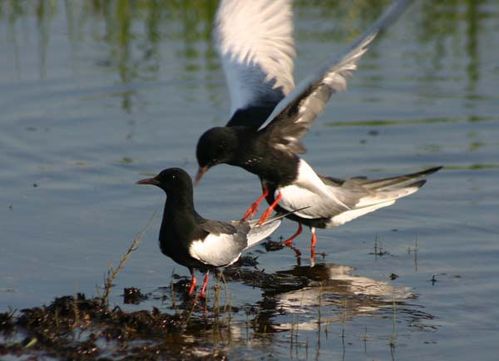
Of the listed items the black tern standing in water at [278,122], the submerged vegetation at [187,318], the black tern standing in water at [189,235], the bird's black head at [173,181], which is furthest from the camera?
the black tern standing in water at [278,122]

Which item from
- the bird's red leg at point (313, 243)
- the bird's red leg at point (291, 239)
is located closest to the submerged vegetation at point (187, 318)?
the bird's red leg at point (313, 243)

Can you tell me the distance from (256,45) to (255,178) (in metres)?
1.46

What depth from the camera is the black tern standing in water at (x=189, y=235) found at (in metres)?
7.79

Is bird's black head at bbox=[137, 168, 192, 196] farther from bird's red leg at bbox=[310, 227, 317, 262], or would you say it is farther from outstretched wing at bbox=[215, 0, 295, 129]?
outstretched wing at bbox=[215, 0, 295, 129]

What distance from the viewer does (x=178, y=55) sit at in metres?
15.3

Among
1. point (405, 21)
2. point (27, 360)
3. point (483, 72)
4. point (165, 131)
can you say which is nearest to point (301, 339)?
point (27, 360)

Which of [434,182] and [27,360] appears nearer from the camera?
[27,360]

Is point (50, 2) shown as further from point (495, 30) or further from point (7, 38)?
point (495, 30)

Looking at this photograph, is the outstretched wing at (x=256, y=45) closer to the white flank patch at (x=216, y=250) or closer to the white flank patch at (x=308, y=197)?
the white flank patch at (x=308, y=197)

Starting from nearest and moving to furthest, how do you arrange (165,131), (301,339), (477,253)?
1. (301,339)
2. (477,253)
3. (165,131)

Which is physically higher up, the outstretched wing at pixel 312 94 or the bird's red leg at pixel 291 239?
the outstretched wing at pixel 312 94

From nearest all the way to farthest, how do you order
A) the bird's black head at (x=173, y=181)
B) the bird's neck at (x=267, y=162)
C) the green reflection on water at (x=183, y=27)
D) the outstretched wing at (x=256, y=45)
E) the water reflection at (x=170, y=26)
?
the bird's black head at (x=173, y=181) → the bird's neck at (x=267, y=162) → the outstretched wing at (x=256, y=45) → the green reflection on water at (x=183, y=27) → the water reflection at (x=170, y=26)

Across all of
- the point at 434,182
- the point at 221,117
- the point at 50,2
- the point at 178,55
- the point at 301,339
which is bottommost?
the point at 301,339

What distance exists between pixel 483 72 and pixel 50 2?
6.43 meters
